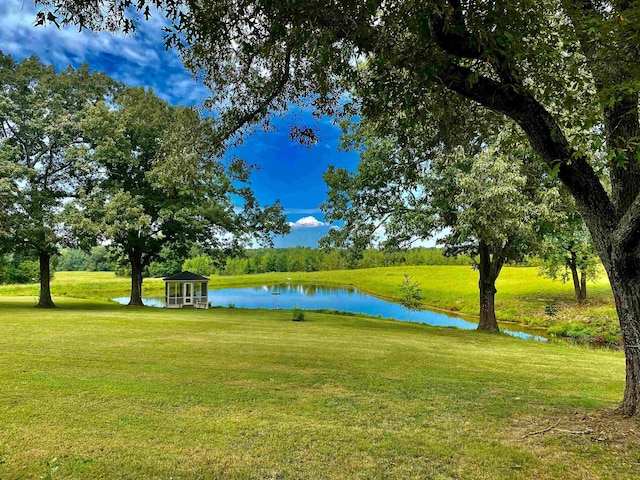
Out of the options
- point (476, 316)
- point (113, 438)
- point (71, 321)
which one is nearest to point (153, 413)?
point (113, 438)

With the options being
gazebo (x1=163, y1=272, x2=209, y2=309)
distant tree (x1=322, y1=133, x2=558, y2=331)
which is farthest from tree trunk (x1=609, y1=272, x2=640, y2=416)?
gazebo (x1=163, y1=272, x2=209, y2=309)

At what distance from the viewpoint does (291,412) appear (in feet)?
16.5

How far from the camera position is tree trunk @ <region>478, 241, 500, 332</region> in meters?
16.0

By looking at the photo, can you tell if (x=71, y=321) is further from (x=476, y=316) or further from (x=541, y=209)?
(x=476, y=316)

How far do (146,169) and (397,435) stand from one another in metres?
21.8

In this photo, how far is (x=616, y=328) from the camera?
2030 centimetres

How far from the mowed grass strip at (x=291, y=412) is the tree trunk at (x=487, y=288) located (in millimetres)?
6338

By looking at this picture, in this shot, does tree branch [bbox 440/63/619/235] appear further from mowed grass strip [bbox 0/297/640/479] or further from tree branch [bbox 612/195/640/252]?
mowed grass strip [bbox 0/297/640/479]

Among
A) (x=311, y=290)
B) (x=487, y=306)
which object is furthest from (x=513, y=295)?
(x=311, y=290)

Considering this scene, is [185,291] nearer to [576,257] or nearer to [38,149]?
[38,149]

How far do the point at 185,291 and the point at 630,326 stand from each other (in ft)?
83.1

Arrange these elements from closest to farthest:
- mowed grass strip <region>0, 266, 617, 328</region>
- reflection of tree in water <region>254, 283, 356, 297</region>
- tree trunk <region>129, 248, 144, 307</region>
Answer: tree trunk <region>129, 248, 144, 307</region> → mowed grass strip <region>0, 266, 617, 328</region> → reflection of tree in water <region>254, 283, 356, 297</region>

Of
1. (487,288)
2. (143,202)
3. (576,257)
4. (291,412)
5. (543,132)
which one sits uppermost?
(143,202)

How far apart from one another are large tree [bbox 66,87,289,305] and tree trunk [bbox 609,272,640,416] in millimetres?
14323
